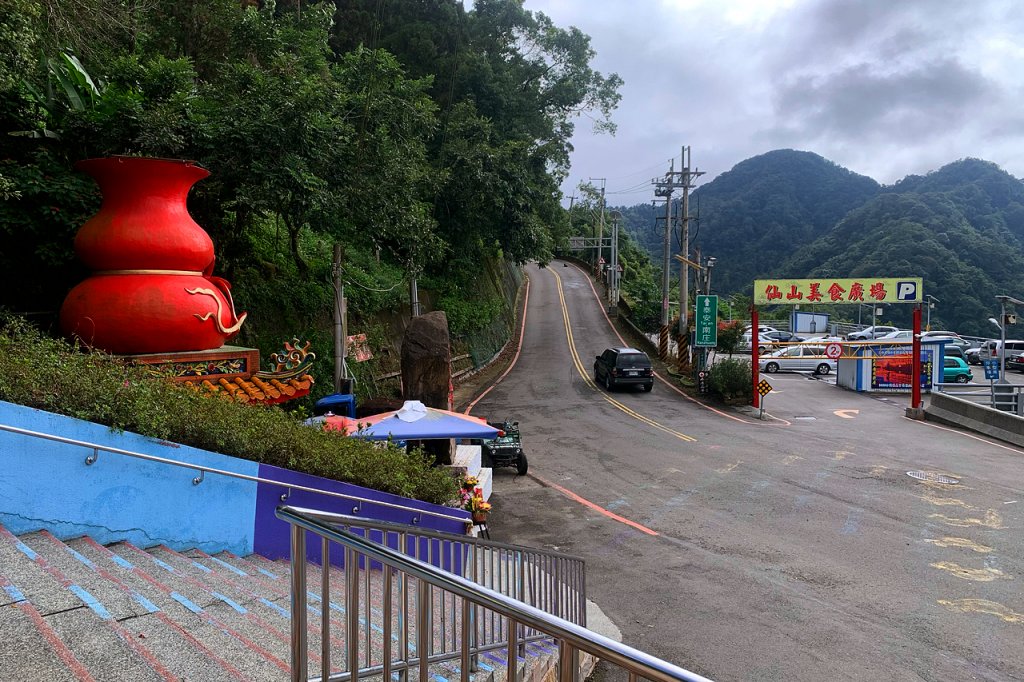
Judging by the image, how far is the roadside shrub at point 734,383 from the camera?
2462cm

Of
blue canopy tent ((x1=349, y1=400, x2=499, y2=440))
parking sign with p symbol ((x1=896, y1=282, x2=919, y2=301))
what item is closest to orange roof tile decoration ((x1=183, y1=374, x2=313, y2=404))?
blue canopy tent ((x1=349, y1=400, x2=499, y2=440))

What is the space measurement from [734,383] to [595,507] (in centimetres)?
1408

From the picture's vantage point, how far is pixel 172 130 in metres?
11.9

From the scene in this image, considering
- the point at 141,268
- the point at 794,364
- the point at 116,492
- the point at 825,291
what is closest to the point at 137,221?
the point at 141,268

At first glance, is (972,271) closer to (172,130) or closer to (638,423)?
(638,423)

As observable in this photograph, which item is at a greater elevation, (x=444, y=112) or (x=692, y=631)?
(x=444, y=112)

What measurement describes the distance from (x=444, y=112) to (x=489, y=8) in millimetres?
8911

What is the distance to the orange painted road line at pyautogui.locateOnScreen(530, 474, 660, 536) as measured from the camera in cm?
1120

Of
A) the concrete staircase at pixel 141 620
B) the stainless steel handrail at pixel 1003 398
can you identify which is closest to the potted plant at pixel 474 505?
the concrete staircase at pixel 141 620

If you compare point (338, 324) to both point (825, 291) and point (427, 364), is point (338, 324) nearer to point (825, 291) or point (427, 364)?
point (427, 364)

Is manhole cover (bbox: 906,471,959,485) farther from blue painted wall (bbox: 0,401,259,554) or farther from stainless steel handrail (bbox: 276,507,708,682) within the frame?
stainless steel handrail (bbox: 276,507,708,682)

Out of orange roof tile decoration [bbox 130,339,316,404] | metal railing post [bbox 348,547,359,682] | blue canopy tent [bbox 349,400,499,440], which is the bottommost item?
blue canopy tent [bbox 349,400,499,440]

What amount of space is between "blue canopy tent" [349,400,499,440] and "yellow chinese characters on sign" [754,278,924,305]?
89.8 ft

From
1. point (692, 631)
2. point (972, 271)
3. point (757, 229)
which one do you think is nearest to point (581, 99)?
point (692, 631)
